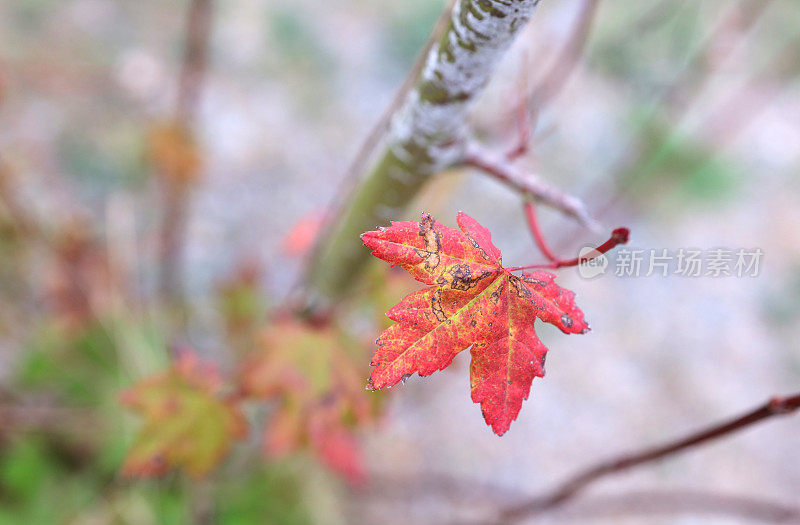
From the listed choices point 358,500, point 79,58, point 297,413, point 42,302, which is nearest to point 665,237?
point 358,500

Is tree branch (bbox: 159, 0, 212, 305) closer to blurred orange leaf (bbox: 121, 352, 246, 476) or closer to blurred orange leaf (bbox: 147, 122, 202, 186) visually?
blurred orange leaf (bbox: 147, 122, 202, 186)

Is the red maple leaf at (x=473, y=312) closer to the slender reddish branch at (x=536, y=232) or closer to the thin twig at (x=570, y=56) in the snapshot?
the slender reddish branch at (x=536, y=232)

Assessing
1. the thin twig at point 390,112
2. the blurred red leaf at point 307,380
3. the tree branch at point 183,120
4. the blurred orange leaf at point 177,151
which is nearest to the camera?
the thin twig at point 390,112

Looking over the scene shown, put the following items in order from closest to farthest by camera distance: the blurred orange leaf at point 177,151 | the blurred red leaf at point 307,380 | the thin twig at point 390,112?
the thin twig at point 390,112
the blurred red leaf at point 307,380
the blurred orange leaf at point 177,151

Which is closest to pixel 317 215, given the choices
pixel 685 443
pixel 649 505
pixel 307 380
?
pixel 307 380

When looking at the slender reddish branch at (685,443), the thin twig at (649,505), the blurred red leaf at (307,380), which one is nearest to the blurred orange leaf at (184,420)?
the blurred red leaf at (307,380)

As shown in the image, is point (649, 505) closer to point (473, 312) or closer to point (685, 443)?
point (685, 443)

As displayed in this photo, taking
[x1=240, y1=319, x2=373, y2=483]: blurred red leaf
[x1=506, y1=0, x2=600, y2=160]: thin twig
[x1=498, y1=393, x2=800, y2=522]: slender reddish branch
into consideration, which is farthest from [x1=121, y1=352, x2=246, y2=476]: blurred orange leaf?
[x1=506, y1=0, x2=600, y2=160]: thin twig
